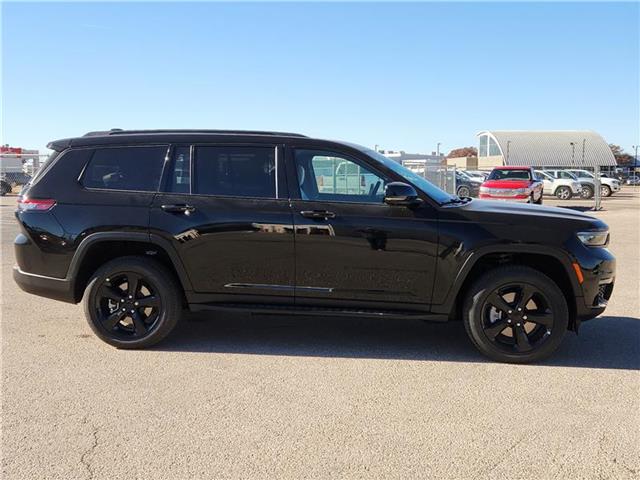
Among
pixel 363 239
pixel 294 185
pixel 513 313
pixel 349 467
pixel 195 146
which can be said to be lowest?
pixel 349 467

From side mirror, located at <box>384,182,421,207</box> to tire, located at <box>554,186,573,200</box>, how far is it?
28.2 metres

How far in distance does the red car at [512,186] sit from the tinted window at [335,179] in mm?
16670

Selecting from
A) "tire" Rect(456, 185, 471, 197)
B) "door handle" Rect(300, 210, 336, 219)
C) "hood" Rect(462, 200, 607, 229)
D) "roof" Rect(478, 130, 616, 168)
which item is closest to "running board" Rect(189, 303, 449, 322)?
"door handle" Rect(300, 210, 336, 219)

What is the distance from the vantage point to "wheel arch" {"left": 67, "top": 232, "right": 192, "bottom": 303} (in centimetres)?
470

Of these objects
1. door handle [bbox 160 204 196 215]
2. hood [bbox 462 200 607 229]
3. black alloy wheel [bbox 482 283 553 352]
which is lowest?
black alloy wheel [bbox 482 283 553 352]

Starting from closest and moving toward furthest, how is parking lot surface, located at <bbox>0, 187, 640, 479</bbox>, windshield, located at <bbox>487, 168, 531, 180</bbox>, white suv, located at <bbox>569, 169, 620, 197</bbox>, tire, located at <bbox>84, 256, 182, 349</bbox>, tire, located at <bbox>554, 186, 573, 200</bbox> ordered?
1. parking lot surface, located at <bbox>0, 187, 640, 479</bbox>
2. tire, located at <bbox>84, 256, 182, 349</bbox>
3. windshield, located at <bbox>487, 168, 531, 180</bbox>
4. tire, located at <bbox>554, 186, 573, 200</bbox>
5. white suv, located at <bbox>569, 169, 620, 197</bbox>

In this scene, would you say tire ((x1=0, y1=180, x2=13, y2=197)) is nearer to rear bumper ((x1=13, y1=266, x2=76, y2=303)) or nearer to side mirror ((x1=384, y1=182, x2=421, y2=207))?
rear bumper ((x1=13, y1=266, x2=76, y2=303))

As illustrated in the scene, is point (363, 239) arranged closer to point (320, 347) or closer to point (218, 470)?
point (320, 347)

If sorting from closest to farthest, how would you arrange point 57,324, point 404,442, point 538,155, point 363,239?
1. point 404,442
2. point 363,239
3. point 57,324
4. point 538,155

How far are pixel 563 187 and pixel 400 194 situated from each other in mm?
28304

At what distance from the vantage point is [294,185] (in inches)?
185

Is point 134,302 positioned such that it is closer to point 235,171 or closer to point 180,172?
point 180,172

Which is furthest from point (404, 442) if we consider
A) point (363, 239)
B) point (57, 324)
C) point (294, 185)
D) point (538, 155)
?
point (538, 155)

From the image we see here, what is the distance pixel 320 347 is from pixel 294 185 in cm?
145
